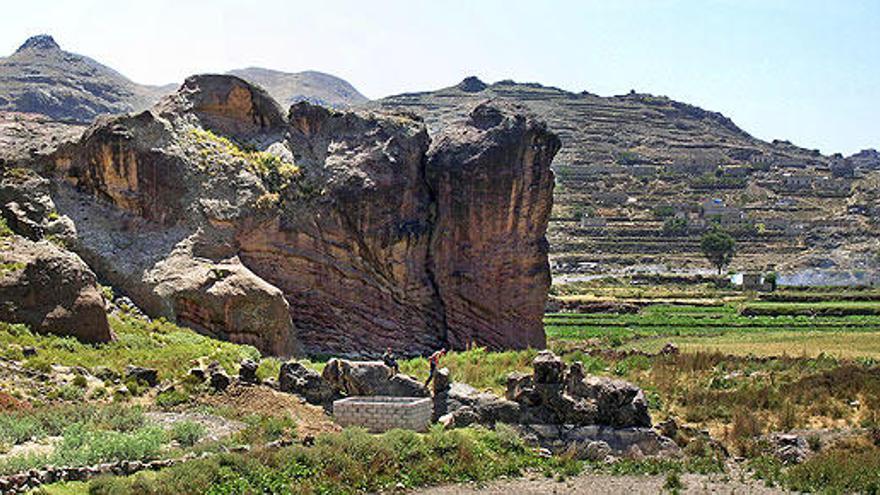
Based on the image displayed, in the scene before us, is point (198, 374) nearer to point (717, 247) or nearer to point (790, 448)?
point (790, 448)

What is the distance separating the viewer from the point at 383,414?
81.3 feet

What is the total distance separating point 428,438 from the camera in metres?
23.2

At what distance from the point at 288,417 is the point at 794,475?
41.3ft

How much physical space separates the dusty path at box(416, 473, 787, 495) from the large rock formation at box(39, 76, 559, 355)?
16.4 metres

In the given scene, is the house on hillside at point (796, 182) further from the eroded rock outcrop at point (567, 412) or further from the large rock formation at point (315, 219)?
the eroded rock outcrop at point (567, 412)

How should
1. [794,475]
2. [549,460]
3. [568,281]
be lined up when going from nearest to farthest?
[794,475]
[549,460]
[568,281]

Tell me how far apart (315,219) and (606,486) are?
22.3 metres

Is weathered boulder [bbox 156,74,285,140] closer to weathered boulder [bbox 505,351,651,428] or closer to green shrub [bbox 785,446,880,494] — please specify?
weathered boulder [bbox 505,351,651,428]

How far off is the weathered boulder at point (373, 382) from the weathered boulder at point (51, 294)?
8.42 metres

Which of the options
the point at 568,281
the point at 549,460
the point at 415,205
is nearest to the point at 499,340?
the point at 415,205

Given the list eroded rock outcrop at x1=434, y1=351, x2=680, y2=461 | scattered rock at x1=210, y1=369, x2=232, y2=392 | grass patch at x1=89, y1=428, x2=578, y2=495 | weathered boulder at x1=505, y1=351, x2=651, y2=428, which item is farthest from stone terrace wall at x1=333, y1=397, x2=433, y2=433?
scattered rock at x1=210, y1=369, x2=232, y2=392

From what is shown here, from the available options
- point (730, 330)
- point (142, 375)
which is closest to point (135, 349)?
point (142, 375)

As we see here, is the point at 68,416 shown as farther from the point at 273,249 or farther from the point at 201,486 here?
the point at 273,249

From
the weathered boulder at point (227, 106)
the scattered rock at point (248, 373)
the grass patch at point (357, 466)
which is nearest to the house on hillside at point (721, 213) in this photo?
the weathered boulder at point (227, 106)
